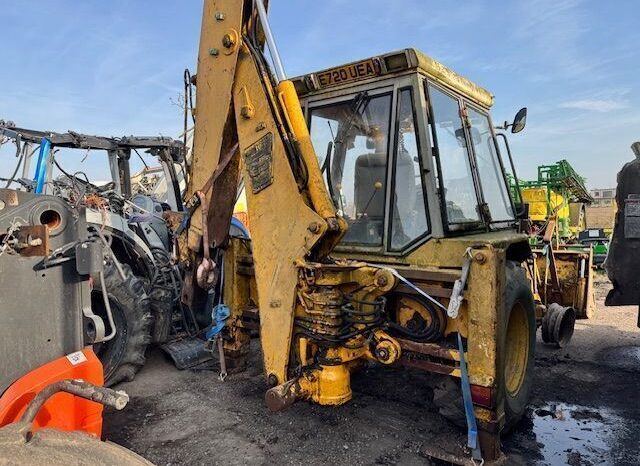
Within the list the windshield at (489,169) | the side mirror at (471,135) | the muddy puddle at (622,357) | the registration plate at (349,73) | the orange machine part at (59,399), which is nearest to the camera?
the orange machine part at (59,399)

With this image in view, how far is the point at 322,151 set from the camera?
3848 millimetres

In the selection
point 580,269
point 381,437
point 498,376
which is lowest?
point 381,437

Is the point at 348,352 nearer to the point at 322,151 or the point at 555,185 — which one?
the point at 322,151

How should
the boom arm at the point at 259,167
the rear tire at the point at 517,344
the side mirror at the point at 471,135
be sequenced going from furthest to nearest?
1. the side mirror at the point at 471,135
2. the rear tire at the point at 517,344
3. the boom arm at the point at 259,167

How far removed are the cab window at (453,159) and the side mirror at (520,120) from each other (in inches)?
37.1

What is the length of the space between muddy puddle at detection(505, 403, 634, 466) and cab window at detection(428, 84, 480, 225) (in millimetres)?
1583

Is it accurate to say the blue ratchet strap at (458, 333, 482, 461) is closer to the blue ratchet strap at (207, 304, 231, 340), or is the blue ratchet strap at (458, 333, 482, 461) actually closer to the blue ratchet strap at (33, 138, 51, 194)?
the blue ratchet strap at (207, 304, 231, 340)

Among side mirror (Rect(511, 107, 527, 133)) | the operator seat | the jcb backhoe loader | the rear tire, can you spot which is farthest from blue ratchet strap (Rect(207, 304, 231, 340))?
side mirror (Rect(511, 107, 527, 133))

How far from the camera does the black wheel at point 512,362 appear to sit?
9.93 feet

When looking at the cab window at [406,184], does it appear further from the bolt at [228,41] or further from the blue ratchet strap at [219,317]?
the blue ratchet strap at [219,317]

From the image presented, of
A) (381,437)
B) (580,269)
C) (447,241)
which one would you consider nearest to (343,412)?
(381,437)

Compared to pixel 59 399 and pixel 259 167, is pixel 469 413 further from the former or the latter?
pixel 59 399

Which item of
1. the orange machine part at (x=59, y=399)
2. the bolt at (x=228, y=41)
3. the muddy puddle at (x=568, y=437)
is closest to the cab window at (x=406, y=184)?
the bolt at (x=228, y=41)

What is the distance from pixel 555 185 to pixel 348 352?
65.4 feet
